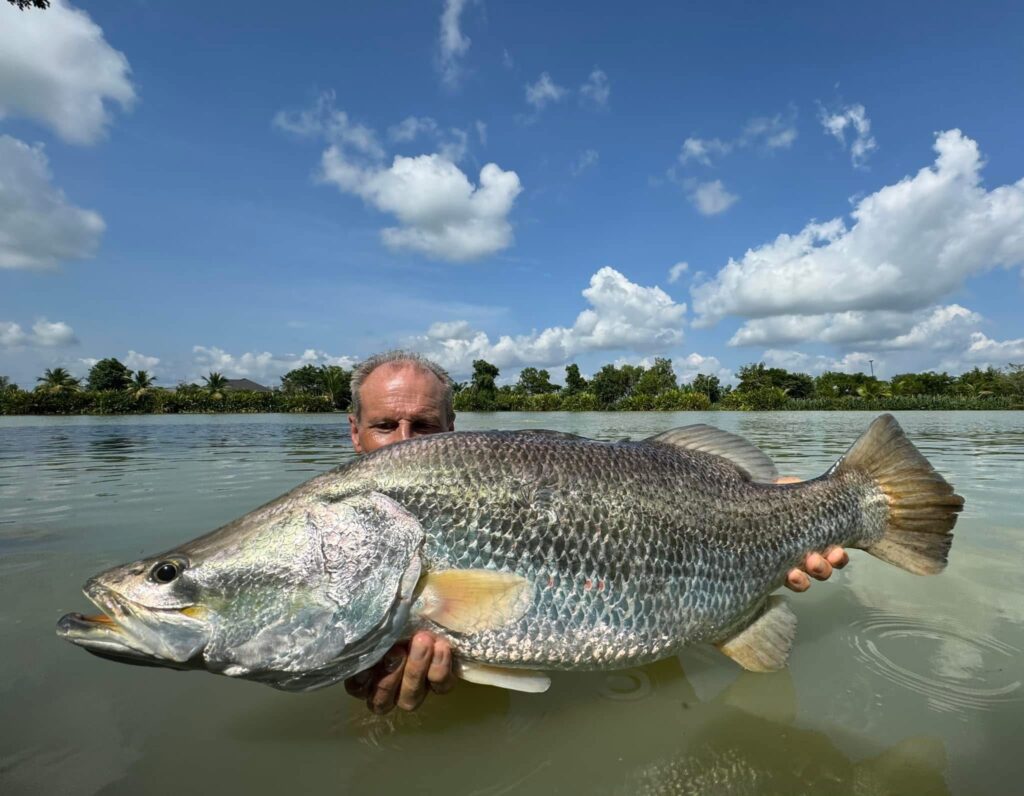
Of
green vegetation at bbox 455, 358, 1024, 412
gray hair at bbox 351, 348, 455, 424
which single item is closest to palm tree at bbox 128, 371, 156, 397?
green vegetation at bbox 455, 358, 1024, 412

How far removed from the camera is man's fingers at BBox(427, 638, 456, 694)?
2303 mm

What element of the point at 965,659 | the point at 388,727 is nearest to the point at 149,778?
the point at 388,727

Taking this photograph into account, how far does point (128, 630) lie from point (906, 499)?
3.77 meters

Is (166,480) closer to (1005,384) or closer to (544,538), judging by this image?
(544,538)

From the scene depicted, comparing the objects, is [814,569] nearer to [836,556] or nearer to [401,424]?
[836,556]

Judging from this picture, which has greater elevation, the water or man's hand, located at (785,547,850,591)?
man's hand, located at (785,547,850,591)

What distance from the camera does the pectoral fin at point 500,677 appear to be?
7.75 feet

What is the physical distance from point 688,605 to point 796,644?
1.74m

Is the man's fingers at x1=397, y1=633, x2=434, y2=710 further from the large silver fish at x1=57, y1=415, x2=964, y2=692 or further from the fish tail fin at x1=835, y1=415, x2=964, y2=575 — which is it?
the fish tail fin at x1=835, y1=415, x2=964, y2=575

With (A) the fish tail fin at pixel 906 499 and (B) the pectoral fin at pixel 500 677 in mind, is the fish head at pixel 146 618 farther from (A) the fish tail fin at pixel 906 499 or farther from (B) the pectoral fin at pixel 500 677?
(A) the fish tail fin at pixel 906 499

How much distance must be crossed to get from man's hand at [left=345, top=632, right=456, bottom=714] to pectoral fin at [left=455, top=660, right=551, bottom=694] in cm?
7

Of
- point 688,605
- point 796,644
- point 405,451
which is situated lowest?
point 796,644

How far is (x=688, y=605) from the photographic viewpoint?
2641mm

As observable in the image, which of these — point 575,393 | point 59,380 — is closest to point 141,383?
point 59,380
